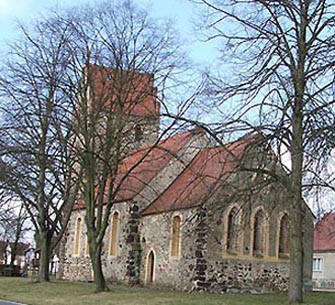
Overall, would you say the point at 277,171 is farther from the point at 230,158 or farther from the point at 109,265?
the point at 109,265

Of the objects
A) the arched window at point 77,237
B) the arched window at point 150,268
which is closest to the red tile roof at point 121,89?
the arched window at point 150,268

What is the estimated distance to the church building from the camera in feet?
108

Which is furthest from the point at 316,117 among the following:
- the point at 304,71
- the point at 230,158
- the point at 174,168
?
the point at 174,168

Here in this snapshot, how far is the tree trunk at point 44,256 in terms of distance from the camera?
134ft

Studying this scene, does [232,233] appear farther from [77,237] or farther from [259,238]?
[77,237]

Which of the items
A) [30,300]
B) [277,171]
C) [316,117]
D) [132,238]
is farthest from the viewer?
[132,238]

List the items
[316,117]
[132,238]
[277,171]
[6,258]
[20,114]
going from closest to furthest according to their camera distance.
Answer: [316,117] < [277,171] < [20,114] < [132,238] < [6,258]

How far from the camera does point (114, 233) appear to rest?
42.5 m

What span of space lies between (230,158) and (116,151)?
30.7 feet

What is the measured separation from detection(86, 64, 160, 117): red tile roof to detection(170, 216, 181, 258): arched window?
654 centimetres

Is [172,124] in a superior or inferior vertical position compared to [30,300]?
superior

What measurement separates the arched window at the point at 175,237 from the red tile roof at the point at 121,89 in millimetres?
6540

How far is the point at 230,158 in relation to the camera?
24.4m

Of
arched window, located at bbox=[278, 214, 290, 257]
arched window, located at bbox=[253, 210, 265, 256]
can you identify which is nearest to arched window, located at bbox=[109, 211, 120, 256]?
arched window, located at bbox=[253, 210, 265, 256]
